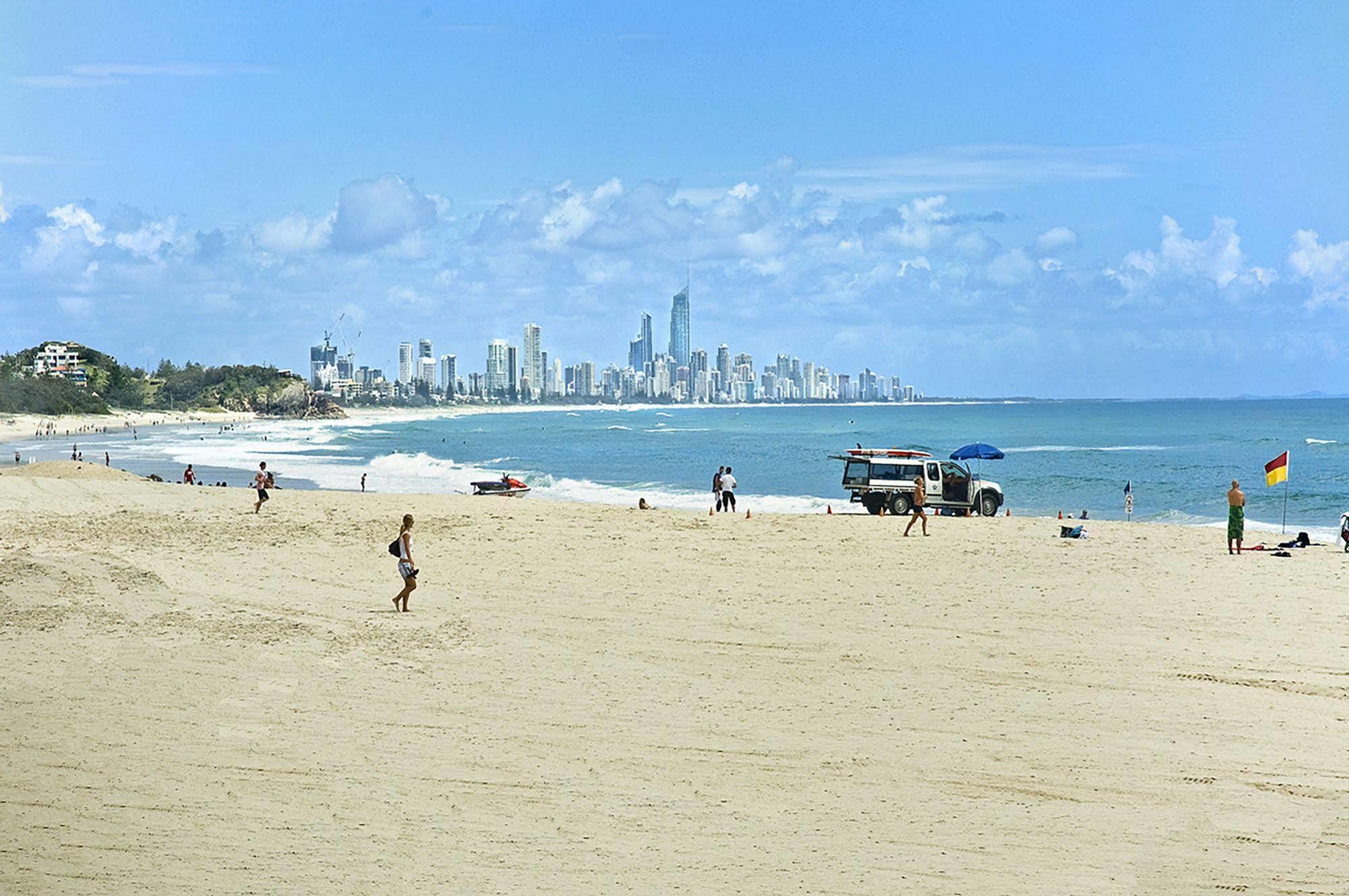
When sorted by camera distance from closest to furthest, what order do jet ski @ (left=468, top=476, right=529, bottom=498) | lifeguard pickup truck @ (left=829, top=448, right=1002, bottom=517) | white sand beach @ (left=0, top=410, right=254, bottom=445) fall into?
lifeguard pickup truck @ (left=829, top=448, right=1002, bottom=517) < jet ski @ (left=468, top=476, right=529, bottom=498) < white sand beach @ (left=0, top=410, right=254, bottom=445)

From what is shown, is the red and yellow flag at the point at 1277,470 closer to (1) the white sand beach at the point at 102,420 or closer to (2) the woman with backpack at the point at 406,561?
(2) the woman with backpack at the point at 406,561

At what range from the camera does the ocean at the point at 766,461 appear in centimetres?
4653

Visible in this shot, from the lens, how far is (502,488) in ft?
132

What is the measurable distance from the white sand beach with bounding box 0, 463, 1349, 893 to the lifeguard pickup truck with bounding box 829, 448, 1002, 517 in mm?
9944

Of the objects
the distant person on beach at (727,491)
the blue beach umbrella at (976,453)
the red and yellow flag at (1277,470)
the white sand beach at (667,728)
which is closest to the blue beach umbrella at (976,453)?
the blue beach umbrella at (976,453)

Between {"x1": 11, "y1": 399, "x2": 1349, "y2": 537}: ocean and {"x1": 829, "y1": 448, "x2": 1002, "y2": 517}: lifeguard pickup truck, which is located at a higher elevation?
{"x1": 829, "y1": 448, "x2": 1002, "y2": 517}: lifeguard pickup truck

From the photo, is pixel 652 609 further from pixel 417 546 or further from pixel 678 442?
pixel 678 442

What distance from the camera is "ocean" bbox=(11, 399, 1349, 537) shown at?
1832 inches

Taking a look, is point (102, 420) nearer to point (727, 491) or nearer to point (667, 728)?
point (727, 491)

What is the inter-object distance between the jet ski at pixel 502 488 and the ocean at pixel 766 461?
5182 mm

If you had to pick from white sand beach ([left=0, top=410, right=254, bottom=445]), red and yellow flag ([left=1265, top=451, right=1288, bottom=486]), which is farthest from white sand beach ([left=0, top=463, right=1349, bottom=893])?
white sand beach ([left=0, top=410, right=254, bottom=445])

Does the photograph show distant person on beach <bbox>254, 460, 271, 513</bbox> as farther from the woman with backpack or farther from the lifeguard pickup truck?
the lifeguard pickup truck

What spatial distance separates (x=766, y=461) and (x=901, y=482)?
4770 cm

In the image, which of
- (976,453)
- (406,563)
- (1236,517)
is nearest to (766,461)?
(976,453)
